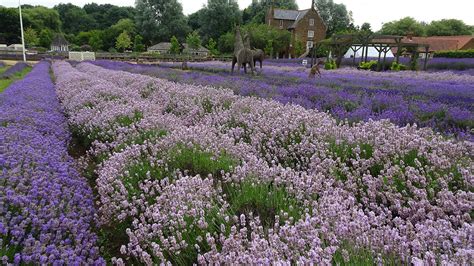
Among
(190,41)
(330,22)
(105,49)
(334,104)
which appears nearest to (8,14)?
(105,49)

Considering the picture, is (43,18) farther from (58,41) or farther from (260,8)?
(260,8)

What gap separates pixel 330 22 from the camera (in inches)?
3034

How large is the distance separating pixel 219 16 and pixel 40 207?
6701 cm

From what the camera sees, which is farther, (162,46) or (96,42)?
(96,42)

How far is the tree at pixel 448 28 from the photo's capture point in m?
76.4

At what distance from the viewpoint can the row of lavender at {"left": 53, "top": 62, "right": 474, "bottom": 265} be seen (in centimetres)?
206

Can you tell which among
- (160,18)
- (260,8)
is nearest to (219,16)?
(160,18)

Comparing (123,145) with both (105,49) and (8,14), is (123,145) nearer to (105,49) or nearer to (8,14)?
(105,49)

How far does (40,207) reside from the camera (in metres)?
3.06

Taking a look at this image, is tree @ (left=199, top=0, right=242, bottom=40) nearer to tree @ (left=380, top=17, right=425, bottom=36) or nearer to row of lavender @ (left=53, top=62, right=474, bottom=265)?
tree @ (left=380, top=17, right=425, bottom=36)

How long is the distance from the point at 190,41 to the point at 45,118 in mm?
54089

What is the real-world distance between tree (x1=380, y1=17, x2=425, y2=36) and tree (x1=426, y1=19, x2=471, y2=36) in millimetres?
3160

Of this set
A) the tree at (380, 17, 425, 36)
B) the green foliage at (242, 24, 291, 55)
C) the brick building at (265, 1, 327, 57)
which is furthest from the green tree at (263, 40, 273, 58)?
the tree at (380, 17, 425, 36)

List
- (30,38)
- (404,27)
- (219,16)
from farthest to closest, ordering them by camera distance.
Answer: (404,27) < (30,38) < (219,16)
